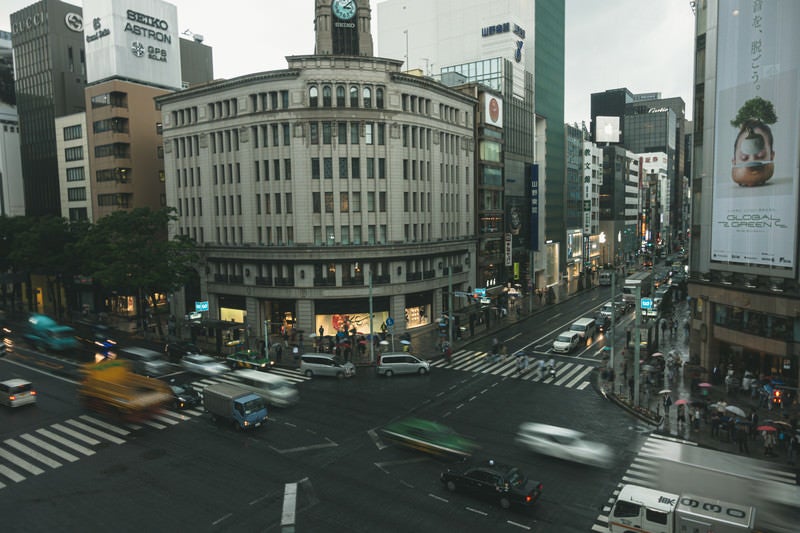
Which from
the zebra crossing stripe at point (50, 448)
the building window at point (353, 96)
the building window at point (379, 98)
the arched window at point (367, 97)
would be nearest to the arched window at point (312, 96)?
the building window at point (353, 96)

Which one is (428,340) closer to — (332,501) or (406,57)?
(332,501)

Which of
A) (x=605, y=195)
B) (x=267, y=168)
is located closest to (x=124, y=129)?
(x=267, y=168)

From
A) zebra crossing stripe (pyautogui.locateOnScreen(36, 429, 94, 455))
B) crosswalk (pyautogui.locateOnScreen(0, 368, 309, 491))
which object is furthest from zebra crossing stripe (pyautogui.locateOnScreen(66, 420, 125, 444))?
zebra crossing stripe (pyautogui.locateOnScreen(36, 429, 94, 455))

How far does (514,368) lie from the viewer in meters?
43.4

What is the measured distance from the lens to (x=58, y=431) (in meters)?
29.6

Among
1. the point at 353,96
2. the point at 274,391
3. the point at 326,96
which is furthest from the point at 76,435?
the point at 353,96

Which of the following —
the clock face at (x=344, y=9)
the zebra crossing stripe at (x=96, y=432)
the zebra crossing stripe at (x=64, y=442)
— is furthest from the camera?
the clock face at (x=344, y=9)

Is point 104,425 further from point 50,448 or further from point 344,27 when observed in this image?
point 344,27

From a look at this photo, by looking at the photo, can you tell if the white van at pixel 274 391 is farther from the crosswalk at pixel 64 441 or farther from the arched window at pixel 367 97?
the arched window at pixel 367 97

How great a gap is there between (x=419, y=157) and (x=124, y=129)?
43.2 meters

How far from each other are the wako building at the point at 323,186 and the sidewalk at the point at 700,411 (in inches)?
1011

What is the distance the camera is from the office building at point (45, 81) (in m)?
86.4

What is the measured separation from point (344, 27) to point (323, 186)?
18.8 metres

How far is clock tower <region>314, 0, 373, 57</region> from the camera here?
57688 mm
